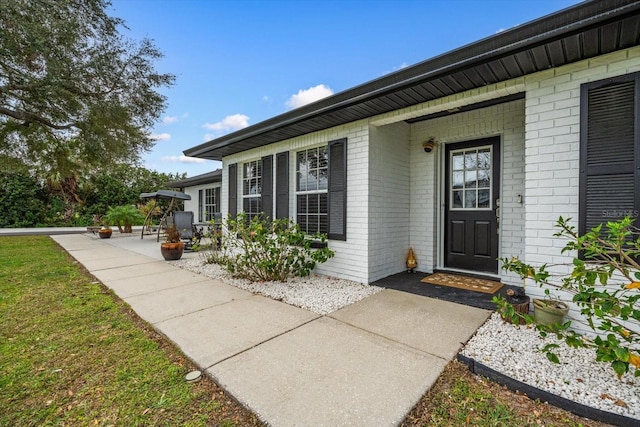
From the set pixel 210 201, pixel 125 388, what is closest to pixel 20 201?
pixel 210 201

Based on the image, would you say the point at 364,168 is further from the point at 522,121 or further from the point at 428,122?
the point at 522,121

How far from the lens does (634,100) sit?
235 cm

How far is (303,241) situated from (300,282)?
2.10ft

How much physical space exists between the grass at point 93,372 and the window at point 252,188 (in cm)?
316

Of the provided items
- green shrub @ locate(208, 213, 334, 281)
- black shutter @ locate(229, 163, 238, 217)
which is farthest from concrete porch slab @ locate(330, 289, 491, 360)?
black shutter @ locate(229, 163, 238, 217)

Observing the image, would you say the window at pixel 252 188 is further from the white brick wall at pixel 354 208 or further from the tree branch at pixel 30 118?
the tree branch at pixel 30 118

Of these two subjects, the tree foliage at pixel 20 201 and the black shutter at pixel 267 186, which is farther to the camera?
the tree foliage at pixel 20 201

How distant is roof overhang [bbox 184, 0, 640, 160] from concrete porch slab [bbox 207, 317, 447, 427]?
2651mm

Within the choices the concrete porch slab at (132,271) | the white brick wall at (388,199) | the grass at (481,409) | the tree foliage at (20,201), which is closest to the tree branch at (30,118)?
the concrete porch slab at (132,271)

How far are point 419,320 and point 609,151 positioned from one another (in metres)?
2.25

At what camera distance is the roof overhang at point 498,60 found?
211cm

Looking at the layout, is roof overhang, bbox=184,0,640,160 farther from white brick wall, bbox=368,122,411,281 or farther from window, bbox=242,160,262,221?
window, bbox=242,160,262,221

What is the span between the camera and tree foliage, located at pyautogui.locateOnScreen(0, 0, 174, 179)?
5.71 metres

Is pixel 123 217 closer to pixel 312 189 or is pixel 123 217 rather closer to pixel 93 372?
pixel 312 189
